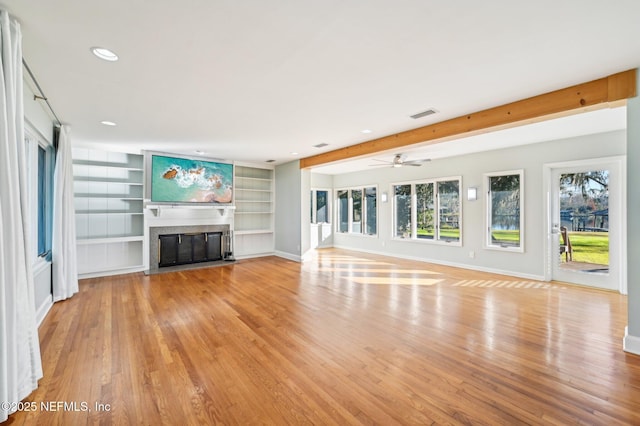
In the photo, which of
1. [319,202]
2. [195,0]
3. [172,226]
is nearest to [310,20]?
[195,0]

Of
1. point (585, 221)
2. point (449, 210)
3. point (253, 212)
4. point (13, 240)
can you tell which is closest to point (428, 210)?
point (449, 210)

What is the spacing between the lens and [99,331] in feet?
10.2

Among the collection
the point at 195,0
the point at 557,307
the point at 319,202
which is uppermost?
the point at 195,0

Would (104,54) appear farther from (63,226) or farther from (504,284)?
(504,284)

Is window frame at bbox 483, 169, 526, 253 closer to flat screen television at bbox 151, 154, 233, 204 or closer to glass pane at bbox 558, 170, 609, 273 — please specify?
glass pane at bbox 558, 170, 609, 273

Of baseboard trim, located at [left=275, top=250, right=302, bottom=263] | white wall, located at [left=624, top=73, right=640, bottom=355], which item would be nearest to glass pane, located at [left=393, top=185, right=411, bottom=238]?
baseboard trim, located at [left=275, top=250, right=302, bottom=263]

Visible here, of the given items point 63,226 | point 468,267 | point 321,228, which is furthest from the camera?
point 321,228

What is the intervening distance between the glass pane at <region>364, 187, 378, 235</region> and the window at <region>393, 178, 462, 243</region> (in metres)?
0.81

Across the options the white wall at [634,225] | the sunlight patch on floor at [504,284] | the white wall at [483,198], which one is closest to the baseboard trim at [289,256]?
the white wall at [483,198]

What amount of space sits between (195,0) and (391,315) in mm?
3655

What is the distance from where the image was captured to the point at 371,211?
8.97m

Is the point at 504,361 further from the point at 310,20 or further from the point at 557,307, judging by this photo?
the point at 310,20

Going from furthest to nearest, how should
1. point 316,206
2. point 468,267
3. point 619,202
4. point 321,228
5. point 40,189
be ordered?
1. point 316,206
2. point 321,228
3. point 468,267
4. point 619,202
5. point 40,189

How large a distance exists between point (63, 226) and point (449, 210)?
24.7 ft
